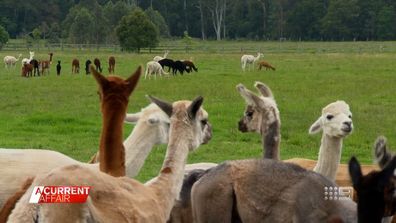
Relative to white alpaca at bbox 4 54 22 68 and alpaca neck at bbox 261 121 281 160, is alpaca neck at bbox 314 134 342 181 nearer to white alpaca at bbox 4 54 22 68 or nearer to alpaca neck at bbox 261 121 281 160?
alpaca neck at bbox 261 121 281 160

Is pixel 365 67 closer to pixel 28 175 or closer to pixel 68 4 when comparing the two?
pixel 28 175

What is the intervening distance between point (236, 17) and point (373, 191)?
110 metres

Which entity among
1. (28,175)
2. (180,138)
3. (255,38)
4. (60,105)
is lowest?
(255,38)

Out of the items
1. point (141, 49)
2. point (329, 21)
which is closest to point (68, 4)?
point (329, 21)

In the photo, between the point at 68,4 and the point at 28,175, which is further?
the point at 68,4

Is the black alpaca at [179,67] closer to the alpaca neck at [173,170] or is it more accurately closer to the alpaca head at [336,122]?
the alpaca head at [336,122]

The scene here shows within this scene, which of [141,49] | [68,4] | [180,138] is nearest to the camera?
[180,138]

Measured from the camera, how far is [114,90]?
595 cm

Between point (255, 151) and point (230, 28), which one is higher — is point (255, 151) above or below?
above

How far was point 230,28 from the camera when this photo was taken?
4471 inches

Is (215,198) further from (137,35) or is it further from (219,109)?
(137,35)

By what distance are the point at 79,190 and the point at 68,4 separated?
111 metres

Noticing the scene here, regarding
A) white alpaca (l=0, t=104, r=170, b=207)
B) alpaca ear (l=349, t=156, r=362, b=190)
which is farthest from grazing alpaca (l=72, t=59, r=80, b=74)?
alpaca ear (l=349, t=156, r=362, b=190)

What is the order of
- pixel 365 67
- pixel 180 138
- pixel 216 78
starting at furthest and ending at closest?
pixel 365 67
pixel 216 78
pixel 180 138
